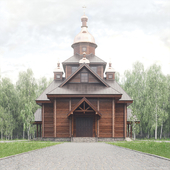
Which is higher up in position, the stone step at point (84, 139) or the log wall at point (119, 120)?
the log wall at point (119, 120)

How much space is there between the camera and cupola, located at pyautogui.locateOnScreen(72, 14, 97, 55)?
106ft

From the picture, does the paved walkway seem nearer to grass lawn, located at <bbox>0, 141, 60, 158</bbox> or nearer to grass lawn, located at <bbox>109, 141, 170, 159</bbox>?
grass lawn, located at <bbox>109, 141, 170, 159</bbox>

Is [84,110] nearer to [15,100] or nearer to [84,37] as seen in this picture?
[84,37]

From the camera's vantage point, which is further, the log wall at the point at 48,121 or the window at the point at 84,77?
the window at the point at 84,77

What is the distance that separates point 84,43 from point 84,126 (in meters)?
13.4

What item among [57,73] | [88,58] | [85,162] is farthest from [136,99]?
[85,162]

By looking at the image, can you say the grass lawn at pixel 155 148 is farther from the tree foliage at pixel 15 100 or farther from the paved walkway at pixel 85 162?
the tree foliage at pixel 15 100

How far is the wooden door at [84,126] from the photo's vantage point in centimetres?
2364

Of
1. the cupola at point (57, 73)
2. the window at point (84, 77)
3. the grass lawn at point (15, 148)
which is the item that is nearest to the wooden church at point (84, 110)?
the window at point (84, 77)

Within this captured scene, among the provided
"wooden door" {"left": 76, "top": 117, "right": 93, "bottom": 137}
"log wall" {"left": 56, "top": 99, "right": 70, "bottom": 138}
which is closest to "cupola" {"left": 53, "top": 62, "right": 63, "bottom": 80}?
"log wall" {"left": 56, "top": 99, "right": 70, "bottom": 138}

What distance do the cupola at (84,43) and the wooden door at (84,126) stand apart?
38.1 ft

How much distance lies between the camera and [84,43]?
32438 mm

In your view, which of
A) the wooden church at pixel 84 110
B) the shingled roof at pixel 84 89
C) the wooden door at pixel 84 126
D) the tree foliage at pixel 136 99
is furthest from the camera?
the tree foliage at pixel 136 99

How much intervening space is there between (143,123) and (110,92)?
14672 mm
